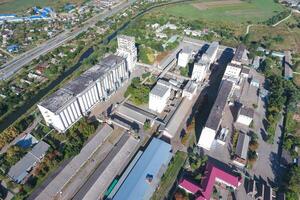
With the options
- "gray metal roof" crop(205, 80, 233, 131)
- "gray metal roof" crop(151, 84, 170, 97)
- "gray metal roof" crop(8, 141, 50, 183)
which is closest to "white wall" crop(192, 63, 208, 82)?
"gray metal roof" crop(205, 80, 233, 131)

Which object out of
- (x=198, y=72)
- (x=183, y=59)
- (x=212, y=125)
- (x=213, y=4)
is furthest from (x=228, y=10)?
(x=212, y=125)

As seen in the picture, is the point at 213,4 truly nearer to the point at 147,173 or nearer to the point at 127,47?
the point at 127,47

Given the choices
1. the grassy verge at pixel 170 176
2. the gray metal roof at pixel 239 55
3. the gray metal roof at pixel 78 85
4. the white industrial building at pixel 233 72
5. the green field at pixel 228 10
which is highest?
the gray metal roof at pixel 239 55

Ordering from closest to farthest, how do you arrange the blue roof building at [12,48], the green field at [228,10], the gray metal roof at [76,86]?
the gray metal roof at [76,86] → the blue roof building at [12,48] → the green field at [228,10]

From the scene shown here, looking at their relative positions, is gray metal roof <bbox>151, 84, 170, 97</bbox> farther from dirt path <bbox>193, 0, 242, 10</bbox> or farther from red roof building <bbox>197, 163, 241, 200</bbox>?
dirt path <bbox>193, 0, 242, 10</bbox>

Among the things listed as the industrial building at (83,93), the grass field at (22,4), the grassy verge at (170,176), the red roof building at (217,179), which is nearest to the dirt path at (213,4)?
the grass field at (22,4)

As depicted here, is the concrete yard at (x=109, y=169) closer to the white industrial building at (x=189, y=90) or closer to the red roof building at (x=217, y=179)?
the red roof building at (x=217, y=179)
